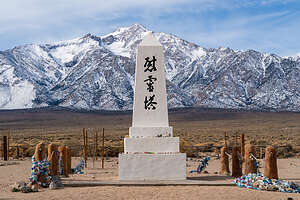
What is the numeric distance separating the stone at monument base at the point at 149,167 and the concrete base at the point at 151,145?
0.31 m

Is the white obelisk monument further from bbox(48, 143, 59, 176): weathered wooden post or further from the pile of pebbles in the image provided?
bbox(48, 143, 59, 176): weathered wooden post

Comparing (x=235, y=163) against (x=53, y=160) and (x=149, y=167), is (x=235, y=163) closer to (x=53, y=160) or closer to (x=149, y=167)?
(x=149, y=167)

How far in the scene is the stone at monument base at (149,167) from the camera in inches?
562

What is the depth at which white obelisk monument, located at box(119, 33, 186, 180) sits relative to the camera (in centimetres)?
1430

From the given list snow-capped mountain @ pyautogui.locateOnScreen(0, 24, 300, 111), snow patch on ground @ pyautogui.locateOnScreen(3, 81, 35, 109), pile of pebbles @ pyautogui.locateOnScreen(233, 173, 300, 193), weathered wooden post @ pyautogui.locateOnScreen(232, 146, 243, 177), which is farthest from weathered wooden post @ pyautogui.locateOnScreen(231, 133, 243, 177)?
snow patch on ground @ pyautogui.locateOnScreen(3, 81, 35, 109)

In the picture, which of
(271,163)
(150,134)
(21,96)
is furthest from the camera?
(21,96)

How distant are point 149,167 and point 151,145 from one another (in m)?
0.74

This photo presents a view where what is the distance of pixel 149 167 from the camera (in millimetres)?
14297

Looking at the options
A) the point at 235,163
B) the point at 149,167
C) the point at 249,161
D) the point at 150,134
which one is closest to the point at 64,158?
the point at 150,134

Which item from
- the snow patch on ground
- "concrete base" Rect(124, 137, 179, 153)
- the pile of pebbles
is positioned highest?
the snow patch on ground

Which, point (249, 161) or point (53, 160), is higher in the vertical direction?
point (53, 160)

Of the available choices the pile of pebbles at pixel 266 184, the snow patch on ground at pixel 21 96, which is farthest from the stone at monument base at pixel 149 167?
the snow patch on ground at pixel 21 96

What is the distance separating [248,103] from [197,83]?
29.2m

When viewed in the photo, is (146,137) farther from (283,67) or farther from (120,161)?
(283,67)
